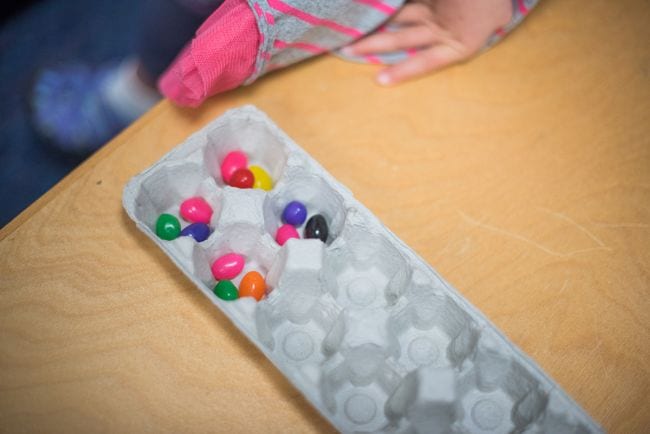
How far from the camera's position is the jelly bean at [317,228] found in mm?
687

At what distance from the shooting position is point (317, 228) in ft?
2.25

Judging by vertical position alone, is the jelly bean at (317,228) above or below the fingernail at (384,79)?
below

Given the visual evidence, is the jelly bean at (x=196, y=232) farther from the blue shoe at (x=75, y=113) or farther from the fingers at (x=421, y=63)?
the blue shoe at (x=75, y=113)

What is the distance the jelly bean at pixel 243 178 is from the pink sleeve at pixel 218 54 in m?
0.11

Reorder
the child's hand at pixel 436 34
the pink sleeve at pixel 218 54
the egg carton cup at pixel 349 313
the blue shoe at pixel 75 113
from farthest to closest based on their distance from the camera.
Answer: the blue shoe at pixel 75 113 → the child's hand at pixel 436 34 → the pink sleeve at pixel 218 54 → the egg carton cup at pixel 349 313

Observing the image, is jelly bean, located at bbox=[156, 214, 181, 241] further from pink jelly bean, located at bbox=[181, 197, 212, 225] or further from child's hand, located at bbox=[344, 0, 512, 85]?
child's hand, located at bbox=[344, 0, 512, 85]

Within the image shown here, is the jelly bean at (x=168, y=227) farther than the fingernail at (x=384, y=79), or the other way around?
the fingernail at (x=384, y=79)

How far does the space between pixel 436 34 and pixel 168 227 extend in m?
0.46

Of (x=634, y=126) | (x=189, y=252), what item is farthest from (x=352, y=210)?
(x=634, y=126)

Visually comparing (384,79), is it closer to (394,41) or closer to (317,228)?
(394,41)

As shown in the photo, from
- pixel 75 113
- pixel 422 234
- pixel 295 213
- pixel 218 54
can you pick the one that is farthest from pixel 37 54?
pixel 422 234

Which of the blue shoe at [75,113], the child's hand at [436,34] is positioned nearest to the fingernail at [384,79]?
the child's hand at [436,34]

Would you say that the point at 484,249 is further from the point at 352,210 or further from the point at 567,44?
the point at 567,44

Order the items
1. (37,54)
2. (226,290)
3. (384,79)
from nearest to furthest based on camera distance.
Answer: (226,290), (384,79), (37,54)
